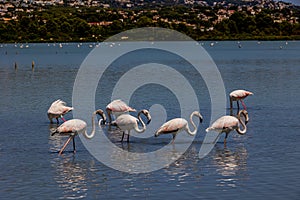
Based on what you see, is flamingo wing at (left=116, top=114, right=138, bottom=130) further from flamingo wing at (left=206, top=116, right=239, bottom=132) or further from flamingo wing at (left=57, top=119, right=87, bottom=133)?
flamingo wing at (left=206, top=116, right=239, bottom=132)

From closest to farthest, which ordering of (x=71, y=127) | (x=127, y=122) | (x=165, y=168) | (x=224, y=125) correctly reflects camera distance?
1. (x=165, y=168)
2. (x=71, y=127)
3. (x=224, y=125)
4. (x=127, y=122)

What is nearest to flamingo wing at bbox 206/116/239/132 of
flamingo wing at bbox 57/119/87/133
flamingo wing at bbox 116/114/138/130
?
flamingo wing at bbox 116/114/138/130

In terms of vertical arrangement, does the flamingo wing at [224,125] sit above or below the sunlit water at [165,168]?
above

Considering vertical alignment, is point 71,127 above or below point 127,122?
above

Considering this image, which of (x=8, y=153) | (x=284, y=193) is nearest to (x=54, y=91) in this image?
(x=8, y=153)

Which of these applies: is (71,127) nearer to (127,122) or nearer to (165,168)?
(127,122)

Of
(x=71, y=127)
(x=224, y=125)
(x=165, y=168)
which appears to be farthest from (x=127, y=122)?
(x=165, y=168)

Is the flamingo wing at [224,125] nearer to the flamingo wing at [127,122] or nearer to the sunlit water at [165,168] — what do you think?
the sunlit water at [165,168]

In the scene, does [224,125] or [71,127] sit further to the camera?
[224,125]

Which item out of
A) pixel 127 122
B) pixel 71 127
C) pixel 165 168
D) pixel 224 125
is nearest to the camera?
pixel 165 168

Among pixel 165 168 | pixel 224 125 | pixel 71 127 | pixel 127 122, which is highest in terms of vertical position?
pixel 71 127

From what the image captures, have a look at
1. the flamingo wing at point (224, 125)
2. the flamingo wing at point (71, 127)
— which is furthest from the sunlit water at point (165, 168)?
the flamingo wing at point (71, 127)

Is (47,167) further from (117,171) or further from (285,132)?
(285,132)

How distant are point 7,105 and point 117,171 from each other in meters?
19.2
